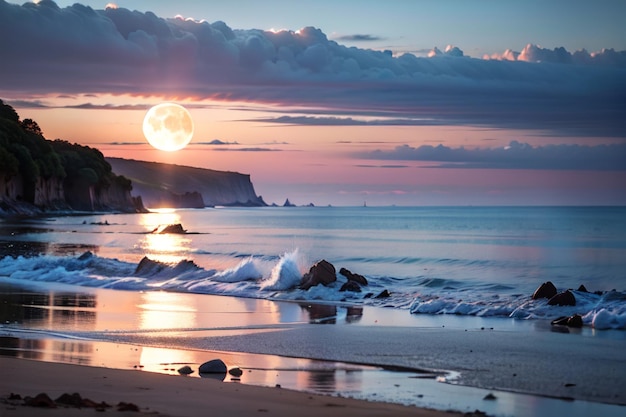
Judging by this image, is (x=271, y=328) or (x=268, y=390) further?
(x=271, y=328)

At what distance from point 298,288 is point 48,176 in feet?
413

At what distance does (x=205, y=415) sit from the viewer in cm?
872

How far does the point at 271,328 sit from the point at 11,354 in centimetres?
581

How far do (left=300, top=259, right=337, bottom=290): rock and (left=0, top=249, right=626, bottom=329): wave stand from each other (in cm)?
20

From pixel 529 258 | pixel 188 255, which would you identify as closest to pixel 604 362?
pixel 529 258

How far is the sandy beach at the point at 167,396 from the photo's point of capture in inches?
350

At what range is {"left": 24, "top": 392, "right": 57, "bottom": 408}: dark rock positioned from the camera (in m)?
8.67

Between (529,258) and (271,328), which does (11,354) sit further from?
(529,258)

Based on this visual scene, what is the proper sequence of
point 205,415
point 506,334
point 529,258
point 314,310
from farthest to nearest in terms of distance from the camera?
point 529,258, point 314,310, point 506,334, point 205,415

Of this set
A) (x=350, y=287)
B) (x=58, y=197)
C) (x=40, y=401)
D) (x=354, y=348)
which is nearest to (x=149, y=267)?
(x=350, y=287)

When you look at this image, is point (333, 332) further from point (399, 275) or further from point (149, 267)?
point (399, 275)

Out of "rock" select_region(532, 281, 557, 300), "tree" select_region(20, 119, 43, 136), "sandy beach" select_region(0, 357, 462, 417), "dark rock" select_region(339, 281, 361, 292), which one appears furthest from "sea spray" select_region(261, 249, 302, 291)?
"tree" select_region(20, 119, 43, 136)

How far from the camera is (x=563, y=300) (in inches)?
785

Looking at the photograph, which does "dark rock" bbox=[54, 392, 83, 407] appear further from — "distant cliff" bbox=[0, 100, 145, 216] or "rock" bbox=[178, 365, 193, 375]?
"distant cliff" bbox=[0, 100, 145, 216]
